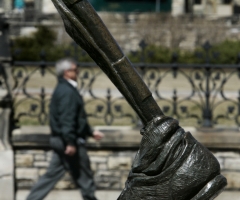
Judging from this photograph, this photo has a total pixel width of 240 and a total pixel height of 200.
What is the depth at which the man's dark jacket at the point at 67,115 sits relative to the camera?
5992 millimetres

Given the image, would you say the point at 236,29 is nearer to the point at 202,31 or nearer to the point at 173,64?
the point at 202,31

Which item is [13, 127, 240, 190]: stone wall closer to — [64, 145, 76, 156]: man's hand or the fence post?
the fence post

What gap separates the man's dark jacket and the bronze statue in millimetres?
4103

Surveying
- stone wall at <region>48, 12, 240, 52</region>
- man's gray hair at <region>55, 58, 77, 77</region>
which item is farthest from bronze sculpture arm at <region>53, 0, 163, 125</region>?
stone wall at <region>48, 12, 240, 52</region>

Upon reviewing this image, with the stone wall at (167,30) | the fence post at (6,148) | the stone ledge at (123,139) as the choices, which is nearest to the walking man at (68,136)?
the stone ledge at (123,139)

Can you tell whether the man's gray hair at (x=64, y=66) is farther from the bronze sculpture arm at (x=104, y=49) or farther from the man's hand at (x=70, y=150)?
the bronze sculpture arm at (x=104, y=49)

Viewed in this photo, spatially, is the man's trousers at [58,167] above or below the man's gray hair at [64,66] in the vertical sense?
below

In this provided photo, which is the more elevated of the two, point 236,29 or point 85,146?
point 85,146

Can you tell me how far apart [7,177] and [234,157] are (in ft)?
6.90

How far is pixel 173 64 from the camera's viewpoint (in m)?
7.39

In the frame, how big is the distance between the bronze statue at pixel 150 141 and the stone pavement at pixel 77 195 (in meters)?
4.97

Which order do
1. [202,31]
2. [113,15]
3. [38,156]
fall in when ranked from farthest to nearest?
[113,15]
[202,31]
[38,156]

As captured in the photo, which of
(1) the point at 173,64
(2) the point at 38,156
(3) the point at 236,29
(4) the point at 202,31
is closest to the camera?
(2) the point at 38,156

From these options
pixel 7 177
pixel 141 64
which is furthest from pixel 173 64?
pixel 7 177
